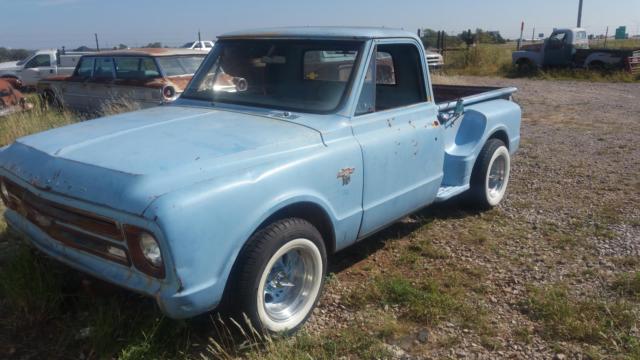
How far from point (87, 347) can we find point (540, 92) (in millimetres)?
16200

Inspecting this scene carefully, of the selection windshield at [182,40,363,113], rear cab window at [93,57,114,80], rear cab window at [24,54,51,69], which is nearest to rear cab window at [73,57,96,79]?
rear cab window at [93,57,114,80]

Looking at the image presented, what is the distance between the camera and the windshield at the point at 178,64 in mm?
8820

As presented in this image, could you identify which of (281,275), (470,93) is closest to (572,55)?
(470,93)

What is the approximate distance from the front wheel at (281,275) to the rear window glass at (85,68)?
8278 mm

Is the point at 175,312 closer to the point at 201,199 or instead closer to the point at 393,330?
the point at 201,199

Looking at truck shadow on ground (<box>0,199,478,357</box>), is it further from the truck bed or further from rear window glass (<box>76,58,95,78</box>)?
rear window glass (<box>76,58,95,78</box>)

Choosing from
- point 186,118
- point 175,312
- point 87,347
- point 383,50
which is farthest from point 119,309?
point 383,50

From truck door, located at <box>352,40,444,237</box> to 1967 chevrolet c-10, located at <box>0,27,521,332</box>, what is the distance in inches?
0.5

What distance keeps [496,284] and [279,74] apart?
218 cm

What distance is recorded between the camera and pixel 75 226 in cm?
267

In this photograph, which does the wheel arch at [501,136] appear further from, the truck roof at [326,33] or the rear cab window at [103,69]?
the rear cab window at [103,69]

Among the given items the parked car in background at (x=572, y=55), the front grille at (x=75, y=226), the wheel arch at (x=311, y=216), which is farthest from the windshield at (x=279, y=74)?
the parked car in background at (x=572, y=55)

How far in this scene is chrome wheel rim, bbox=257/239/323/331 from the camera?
300 centimetres

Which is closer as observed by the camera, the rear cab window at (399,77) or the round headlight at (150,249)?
the round headlight at (150,249)
